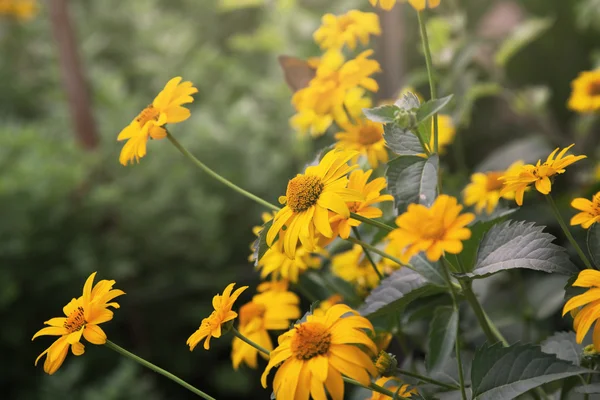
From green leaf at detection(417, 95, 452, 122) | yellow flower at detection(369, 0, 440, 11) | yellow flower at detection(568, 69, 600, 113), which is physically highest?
yellow flower at detection(369, 0, 440, 11)

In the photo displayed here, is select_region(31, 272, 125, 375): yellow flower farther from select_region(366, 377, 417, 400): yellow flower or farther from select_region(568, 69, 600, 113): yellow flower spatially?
select_region(568, 69, 600, 113): yellow flower

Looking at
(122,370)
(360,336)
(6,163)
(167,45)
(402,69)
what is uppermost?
(167,45)

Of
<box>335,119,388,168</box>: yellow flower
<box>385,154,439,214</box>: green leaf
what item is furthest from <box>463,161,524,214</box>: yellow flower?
<box>385,154,439,214</box>: green leaf

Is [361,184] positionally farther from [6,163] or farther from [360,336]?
[6,163]

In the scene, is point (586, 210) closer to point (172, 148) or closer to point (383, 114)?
point (383, 114)

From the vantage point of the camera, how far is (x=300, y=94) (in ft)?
1.85

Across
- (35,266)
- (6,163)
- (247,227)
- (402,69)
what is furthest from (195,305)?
(402,69)

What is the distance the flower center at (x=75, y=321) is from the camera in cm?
41

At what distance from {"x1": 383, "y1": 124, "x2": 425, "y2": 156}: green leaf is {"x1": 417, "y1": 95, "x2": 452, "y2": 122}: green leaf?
17 mm

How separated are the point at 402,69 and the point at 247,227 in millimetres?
496

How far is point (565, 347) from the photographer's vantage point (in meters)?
0.45

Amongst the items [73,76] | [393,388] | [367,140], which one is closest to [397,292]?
[393,388]

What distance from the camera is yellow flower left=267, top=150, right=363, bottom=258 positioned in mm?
376

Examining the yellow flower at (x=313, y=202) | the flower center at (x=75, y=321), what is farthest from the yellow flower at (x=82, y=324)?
the yellow flower at (x=313, y=202)
